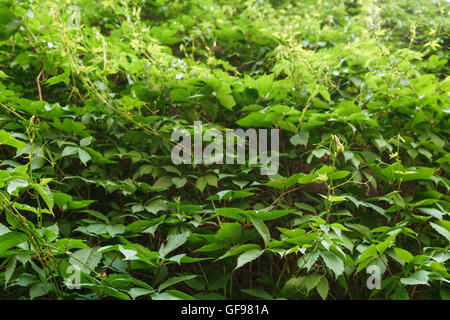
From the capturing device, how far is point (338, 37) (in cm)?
293

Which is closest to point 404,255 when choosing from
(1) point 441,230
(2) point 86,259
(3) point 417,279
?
(3) point 417,279

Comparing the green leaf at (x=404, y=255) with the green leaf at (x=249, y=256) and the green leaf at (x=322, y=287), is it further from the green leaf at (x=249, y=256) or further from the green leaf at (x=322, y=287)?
the green leaf at (x=249, y=256)

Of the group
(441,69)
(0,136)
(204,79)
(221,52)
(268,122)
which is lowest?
(0,136)

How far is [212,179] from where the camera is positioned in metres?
1.60

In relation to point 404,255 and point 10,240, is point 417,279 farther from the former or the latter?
point 10,240

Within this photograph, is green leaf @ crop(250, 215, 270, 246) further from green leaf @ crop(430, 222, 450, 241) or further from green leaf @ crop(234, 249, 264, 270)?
green leaf @ crop(430, 222, 450, 241)

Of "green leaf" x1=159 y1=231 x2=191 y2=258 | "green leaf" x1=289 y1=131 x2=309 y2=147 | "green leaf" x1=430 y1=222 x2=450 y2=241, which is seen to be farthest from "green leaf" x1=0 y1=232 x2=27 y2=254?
"green leaf" x1=430 y1=222 x2=450 y2=241

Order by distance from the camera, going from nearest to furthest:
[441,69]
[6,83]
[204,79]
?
[204,79] < [6,83] < [441,69]

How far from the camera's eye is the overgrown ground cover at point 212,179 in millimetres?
1206

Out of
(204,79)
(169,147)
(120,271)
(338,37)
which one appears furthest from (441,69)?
(120,271)

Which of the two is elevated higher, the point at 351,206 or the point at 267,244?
the point at 351,206

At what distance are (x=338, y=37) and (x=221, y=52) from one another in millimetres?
994

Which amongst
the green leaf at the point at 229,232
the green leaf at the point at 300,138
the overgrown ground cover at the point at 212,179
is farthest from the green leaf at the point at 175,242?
the green leaf at the point at 300,138
